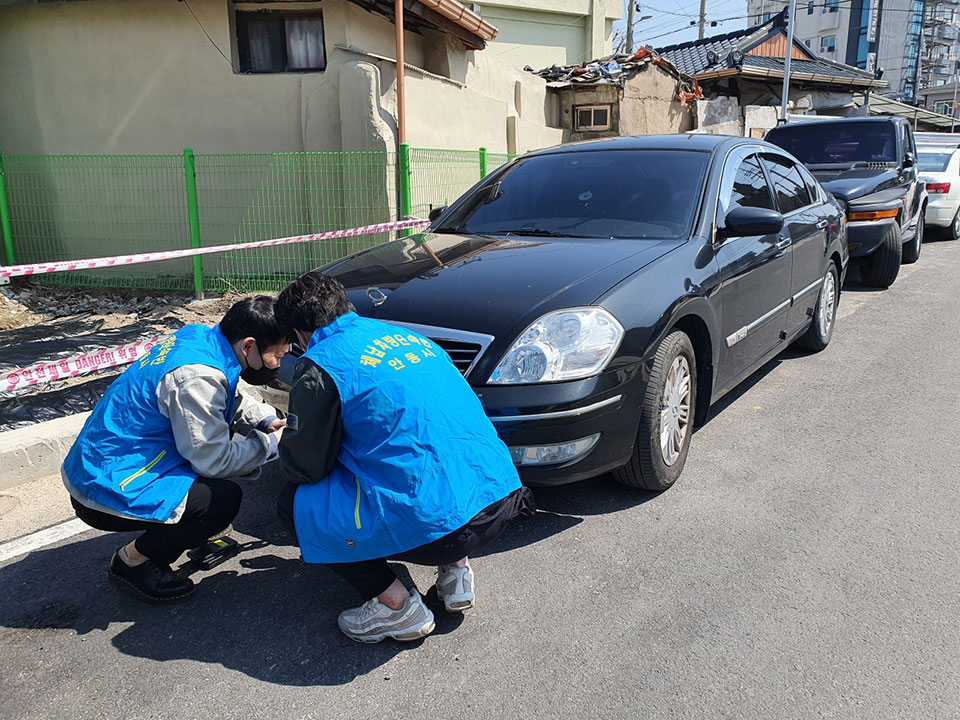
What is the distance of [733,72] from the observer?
77.4 feet

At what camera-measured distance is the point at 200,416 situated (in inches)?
108

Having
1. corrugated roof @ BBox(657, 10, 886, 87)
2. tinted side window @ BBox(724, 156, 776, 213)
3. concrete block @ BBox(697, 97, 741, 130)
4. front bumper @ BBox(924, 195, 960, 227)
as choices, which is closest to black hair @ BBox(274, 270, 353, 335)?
tinted side window @ BBox(724, 156, 776, 213)

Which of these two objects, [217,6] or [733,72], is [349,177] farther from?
[733,72]

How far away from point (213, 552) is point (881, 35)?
3932 inches

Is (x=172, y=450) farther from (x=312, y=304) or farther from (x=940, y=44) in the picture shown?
(x=940, y=44)

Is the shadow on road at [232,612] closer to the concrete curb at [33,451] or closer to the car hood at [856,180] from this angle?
the concrete curb at [33,451]

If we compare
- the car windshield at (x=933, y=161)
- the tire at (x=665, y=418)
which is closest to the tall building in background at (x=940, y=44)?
the car windshield at (x=933, y=161)

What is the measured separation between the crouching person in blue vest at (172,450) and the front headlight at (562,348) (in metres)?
0.89

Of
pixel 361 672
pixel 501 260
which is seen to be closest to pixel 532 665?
pixel 361 672

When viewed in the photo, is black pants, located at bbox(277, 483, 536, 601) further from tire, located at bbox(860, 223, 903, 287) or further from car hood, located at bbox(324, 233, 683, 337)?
tire, located at bbox(860, 223, 903, 287)

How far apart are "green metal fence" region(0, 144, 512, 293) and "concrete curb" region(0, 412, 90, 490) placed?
502 cm

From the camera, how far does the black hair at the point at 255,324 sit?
2889 millimetres

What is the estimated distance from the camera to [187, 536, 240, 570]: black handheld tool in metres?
3.16

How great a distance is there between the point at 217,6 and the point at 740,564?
9.52 m
